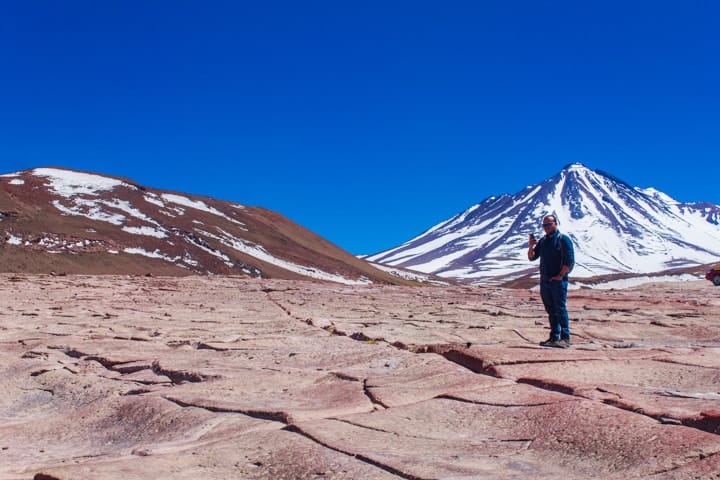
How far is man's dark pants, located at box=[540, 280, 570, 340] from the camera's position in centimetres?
972

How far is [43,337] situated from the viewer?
1075 cm

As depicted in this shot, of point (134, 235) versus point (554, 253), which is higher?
point (134, 235)

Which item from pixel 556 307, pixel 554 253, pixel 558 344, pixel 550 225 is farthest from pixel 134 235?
pixel 558 344

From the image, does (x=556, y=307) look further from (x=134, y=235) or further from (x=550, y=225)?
(x=134, y=235)

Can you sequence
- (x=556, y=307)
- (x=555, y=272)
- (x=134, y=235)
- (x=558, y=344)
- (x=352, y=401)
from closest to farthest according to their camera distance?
(x=352, y=401)
(x=558, y=344)
(x=556, y=307)
(x=555, y=272)
(x=134, y=235)

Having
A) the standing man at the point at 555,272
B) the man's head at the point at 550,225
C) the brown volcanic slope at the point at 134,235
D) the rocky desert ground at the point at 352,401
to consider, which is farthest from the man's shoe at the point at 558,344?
the brown volcanic slope at the point at 134,235

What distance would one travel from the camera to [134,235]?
59.0 m

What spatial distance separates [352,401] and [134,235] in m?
56.0

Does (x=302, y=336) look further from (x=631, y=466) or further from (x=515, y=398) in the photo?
(x=631, y=466)

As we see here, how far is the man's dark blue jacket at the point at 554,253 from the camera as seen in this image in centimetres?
1005

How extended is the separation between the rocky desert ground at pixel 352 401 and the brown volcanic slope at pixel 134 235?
37.8m

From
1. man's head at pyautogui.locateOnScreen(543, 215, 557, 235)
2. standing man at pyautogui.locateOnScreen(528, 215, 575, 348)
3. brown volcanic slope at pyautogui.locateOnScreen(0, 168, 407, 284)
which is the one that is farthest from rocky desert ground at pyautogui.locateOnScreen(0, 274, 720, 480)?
brown volcanic slope at pyautogui.locateOnScreen(0, 168, 407, 284)

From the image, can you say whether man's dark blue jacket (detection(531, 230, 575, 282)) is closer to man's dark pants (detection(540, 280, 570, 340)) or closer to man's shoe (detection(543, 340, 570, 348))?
man's dark pants (detection(540, 280, 570, 340))

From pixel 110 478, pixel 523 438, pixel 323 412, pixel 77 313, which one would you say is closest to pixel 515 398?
pixel 523 438
